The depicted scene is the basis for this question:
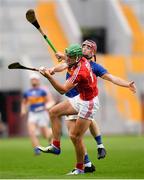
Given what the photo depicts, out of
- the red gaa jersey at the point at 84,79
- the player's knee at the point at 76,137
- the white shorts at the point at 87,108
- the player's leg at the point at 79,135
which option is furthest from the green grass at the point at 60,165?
the red gaa jersey at the point at 84,79

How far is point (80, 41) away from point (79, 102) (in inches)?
1193

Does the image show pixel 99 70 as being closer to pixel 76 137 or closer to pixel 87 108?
pixel 87 108

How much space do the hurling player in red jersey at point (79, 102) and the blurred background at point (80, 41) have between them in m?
25.9

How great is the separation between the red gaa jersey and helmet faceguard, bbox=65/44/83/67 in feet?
0.32

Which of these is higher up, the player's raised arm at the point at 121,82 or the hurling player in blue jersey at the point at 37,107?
the hurling player in blue jersey at the point at 37,107

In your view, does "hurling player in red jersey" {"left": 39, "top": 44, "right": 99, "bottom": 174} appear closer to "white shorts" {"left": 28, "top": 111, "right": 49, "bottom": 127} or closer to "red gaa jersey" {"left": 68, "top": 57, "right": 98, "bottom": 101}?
"red gaa jersey" {"left": 68, "top": 57, "right": 98, "bottom": 101}

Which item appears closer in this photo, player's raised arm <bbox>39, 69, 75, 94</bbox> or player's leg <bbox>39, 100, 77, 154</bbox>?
player's raised arm <bbox>39, 69, 75, 94</bbox>

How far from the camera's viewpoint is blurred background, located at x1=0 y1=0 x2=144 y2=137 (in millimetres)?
43750

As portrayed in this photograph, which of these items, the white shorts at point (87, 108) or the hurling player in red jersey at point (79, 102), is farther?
the white shorts at point (87, 108)

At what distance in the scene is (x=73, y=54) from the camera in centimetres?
1530

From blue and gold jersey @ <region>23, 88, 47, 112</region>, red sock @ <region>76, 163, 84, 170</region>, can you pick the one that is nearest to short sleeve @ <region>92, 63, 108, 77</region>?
red sock @ <region>76, 163, 84, 170</region>

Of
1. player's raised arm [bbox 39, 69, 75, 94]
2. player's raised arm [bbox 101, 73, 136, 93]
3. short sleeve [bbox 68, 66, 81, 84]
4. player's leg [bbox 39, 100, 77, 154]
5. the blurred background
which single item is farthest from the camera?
the blurred background

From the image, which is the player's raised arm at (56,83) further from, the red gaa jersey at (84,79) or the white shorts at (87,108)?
the white shorts at (87,108)

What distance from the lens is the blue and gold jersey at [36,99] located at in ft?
82.8
